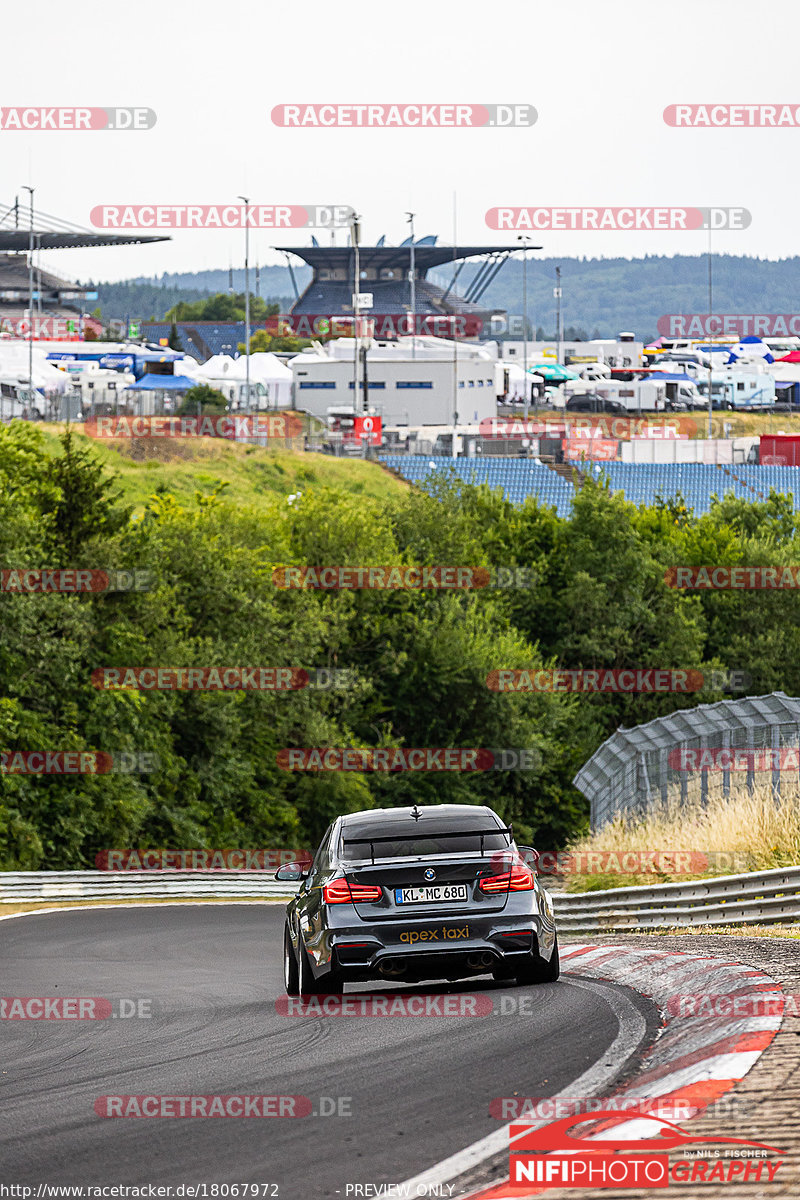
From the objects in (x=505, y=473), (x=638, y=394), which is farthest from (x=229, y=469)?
(x=638, y=394)

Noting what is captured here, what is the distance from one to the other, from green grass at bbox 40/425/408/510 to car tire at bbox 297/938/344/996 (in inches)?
2130

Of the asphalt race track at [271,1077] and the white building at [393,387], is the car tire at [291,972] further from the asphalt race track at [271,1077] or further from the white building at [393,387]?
the white building at [393,387]

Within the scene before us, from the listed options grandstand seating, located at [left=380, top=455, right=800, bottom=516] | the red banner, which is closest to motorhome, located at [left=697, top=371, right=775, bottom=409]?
the red banner

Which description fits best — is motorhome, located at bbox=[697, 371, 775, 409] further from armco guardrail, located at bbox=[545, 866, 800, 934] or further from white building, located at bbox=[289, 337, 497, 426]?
armco guardrail, located at bbox=[545, 866, 800, 934]

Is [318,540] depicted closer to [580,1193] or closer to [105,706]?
[105,706]

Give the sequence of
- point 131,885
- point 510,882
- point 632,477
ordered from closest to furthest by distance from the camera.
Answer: point 510,882 < point 131,885 < point 632,477

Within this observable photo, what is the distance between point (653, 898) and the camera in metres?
16.8

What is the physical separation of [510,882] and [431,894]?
54cm

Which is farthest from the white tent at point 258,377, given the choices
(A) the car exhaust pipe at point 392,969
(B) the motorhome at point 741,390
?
(A) the car exhaust pipe at point 392,969

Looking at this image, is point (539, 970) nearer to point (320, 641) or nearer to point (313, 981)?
point (313, 981)

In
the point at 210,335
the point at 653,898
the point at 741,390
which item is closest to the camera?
the point at 653,898

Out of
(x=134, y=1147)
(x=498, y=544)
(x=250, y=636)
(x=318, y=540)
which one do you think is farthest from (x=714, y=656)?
(x=134, y=1147)

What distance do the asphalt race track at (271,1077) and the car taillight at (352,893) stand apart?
718mm

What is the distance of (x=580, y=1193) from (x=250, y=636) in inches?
1492
